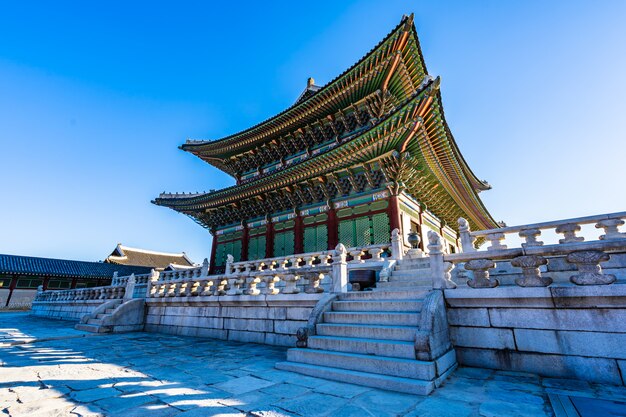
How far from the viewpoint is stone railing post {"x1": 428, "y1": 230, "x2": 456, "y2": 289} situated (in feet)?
18.3

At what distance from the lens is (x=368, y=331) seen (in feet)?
16.8

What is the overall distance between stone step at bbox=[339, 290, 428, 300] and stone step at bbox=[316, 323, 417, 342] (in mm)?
1002

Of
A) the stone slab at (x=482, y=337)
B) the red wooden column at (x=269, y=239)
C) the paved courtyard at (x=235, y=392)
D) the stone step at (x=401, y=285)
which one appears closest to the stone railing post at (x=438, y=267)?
the stone slab at (x=482, y=337)

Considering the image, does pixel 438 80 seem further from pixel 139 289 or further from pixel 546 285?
pixel 139 289

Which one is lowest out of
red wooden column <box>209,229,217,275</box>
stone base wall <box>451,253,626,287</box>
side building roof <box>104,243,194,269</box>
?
stone base wall <box>451,253,626,287</box>

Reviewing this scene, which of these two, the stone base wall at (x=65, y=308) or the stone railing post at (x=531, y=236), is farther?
the stone base wall at (x=65, y=308)

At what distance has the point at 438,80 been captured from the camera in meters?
9.37

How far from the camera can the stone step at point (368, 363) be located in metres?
4.00

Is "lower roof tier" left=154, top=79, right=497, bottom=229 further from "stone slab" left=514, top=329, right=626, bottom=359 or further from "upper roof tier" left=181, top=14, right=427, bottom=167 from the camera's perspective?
"stone slab" left=514, top=329, right=626, bottom=359

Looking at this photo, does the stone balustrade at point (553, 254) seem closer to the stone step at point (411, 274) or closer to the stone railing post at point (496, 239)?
the stone railing post at point (496, 239)

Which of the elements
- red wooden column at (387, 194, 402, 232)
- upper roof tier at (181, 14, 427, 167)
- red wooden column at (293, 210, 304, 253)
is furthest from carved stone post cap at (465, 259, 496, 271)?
red wooden column at (293, 210, 304, 253)

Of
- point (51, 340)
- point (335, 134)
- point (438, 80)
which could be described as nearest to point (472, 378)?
point (438, 80)

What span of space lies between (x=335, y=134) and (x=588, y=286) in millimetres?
13329

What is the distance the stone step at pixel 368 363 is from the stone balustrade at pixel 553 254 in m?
2.07
